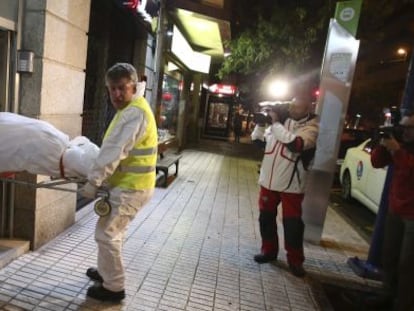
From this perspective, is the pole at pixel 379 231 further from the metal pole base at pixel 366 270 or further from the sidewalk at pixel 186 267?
the sidewalk at pixel 186 267

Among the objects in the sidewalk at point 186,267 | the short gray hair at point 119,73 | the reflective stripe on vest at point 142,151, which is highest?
the short gray hair at point 119,73

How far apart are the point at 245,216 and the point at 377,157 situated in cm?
272

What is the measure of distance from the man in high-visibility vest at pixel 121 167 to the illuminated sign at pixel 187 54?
671cm

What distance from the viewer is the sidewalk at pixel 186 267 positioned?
3.19 metres

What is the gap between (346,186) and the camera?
9016 mm

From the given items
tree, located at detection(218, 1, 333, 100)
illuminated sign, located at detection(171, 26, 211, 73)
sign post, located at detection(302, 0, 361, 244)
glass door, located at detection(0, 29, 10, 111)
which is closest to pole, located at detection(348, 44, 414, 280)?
sign post, located at detection(302, 0, 361, 244)

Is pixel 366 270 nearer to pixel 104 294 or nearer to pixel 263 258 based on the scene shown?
pixel 263 258

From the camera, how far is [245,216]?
20.1 ft

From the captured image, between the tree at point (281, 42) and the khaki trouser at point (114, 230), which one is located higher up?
the tree at point (281, 42)

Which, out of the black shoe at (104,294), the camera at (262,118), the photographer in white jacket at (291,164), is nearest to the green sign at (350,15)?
the photographer in white jacket at (291,164)

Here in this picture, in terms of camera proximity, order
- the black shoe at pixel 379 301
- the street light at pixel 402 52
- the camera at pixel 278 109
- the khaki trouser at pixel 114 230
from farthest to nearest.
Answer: the street light at pixel 402 52
the camera at pixel 278 109
the black shoe at pixel 379 301
the khaki trouser at pixel 114 230

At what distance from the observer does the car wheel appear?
8875 mm

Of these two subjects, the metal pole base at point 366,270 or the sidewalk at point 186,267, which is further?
the metal pole base at point 366,270

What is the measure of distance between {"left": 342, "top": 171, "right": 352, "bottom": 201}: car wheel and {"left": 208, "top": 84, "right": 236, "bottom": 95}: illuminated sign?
12958 millimetres
